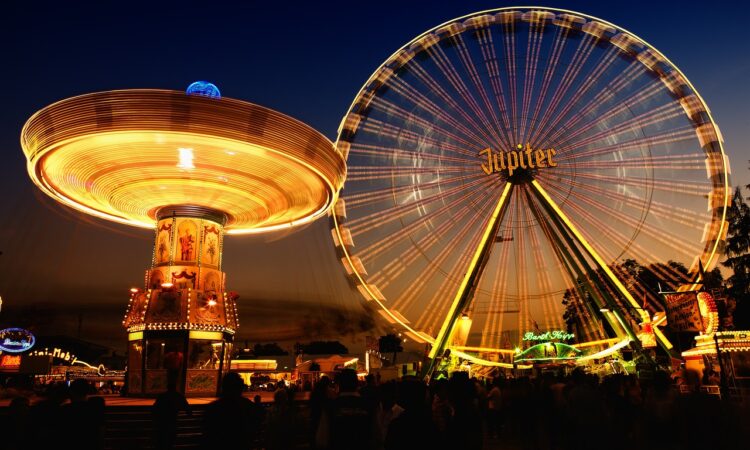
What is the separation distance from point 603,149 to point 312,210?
10.9 m

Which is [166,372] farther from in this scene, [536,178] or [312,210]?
[536,178]

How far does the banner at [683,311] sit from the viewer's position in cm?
1848

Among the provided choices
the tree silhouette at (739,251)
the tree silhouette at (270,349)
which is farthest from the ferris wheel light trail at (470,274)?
the tree silhouette at (270,349)

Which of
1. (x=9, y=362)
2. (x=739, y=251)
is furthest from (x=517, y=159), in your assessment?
(x=9, y=362)

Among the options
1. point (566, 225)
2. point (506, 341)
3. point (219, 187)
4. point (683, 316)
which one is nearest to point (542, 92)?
point (566, 225)

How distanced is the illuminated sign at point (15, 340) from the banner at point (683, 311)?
37.1 m

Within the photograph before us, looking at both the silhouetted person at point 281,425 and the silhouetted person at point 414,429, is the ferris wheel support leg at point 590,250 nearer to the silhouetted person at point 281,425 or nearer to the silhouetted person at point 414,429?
the silhouetted person at point 281,425

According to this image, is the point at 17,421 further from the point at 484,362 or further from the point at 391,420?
the point at 484,362

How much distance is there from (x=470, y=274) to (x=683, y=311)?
7218mm

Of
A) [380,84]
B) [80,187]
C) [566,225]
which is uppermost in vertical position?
[380,84]

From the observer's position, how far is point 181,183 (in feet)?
61.2

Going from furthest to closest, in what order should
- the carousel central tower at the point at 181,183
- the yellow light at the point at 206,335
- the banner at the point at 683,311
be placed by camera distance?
1. the yellow light at the point at 206,335
2. the banner at the point at 683,311
3. the carousel central tower at the point at 181,183

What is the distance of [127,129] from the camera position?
15.2m

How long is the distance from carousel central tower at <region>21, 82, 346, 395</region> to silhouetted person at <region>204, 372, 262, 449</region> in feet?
40.1
